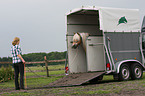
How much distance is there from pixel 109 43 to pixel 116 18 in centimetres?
126

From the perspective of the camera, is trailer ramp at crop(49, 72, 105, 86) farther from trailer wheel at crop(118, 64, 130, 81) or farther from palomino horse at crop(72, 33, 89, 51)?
palomino horse at crop(72, 33, 89, 51)

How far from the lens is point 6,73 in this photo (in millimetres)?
15133

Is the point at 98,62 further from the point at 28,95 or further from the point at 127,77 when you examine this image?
the point at 28,95

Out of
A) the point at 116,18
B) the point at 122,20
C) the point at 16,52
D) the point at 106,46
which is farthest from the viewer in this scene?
the point at 122,20

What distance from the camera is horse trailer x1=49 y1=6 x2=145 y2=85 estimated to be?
10727 millimetres

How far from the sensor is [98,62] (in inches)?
451

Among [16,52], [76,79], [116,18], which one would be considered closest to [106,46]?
[116,18]

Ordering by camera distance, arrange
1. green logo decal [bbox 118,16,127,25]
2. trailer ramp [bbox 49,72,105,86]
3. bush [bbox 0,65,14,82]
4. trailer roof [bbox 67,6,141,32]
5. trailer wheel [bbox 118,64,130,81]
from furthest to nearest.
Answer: bush [bbox 0,65,14,82], green logo decal [bbox 118,16,127,25], trailer roof [bbox 67,6,141,32], trailer wheel [bbox 118,64,130,81], trailer ramp [bbox 49,72,105,86]

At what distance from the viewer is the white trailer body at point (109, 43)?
1076 centimetres

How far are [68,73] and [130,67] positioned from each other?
2855 mm

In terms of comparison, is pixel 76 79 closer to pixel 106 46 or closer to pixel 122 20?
pixel 106 46

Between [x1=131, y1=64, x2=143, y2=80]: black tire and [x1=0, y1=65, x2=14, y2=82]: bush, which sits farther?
[x1=0, y1=65, x2=14, y2=82]: bush

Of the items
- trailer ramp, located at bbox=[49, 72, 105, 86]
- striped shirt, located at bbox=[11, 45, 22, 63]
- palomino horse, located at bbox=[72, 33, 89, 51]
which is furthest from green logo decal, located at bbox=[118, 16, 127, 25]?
striped shirt, located at bbox=[11, 45, 22, 63]

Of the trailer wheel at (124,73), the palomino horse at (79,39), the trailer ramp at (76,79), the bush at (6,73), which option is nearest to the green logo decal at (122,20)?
the palomino horse at (79,39)
